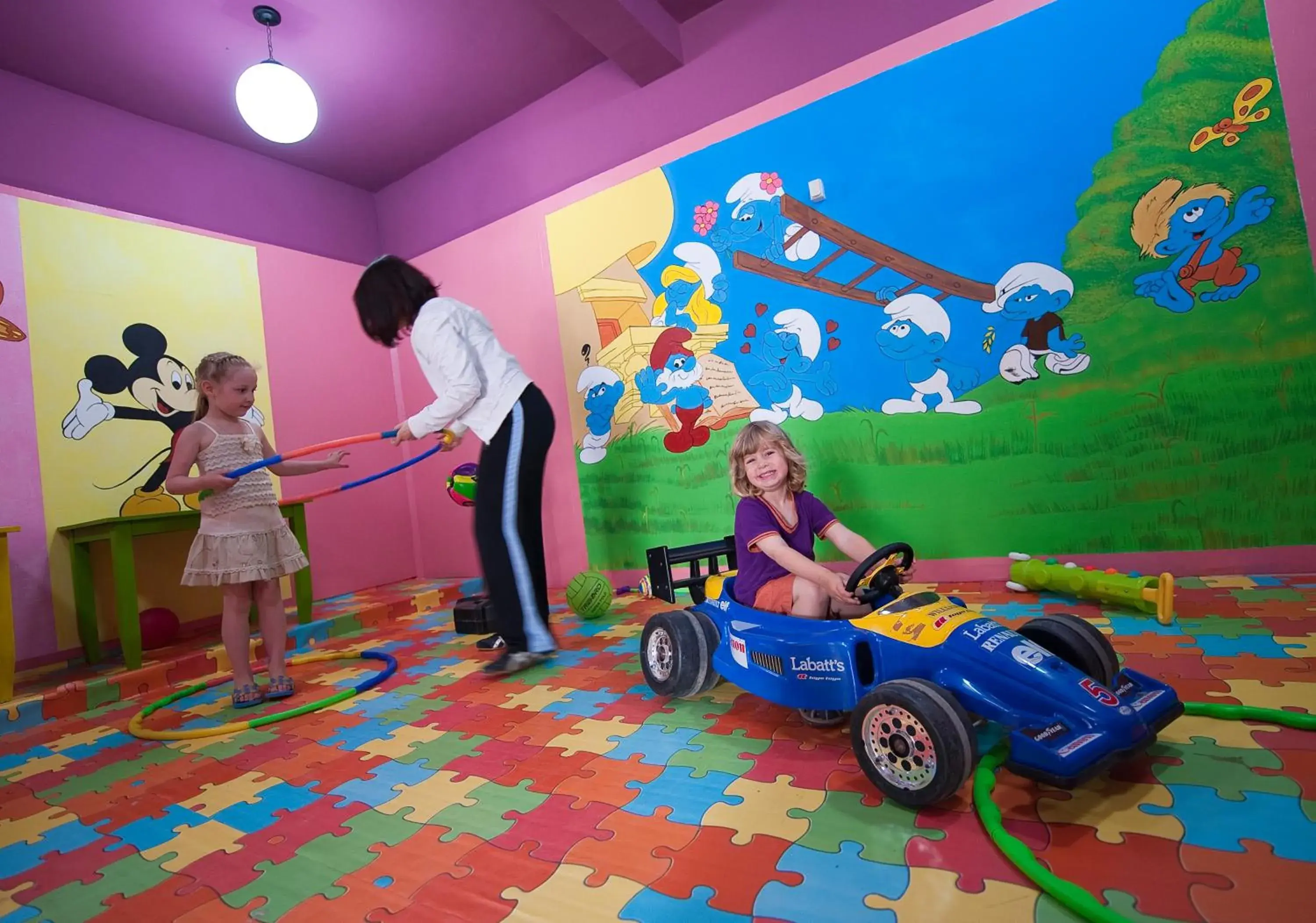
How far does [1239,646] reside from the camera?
2000 millimetres

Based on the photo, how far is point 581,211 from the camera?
13.9 feet

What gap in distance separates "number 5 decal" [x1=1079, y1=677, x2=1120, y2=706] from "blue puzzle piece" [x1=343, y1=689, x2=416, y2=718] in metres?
2.06

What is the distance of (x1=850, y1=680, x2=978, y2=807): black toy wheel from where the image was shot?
130 centimetres

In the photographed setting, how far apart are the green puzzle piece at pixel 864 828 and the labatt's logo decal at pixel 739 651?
46 cm

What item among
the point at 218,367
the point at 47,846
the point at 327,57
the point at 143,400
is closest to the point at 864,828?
the point at 47,846

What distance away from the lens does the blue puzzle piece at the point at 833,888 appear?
1104mm

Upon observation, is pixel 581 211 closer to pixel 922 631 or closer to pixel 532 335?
pixel 532 335

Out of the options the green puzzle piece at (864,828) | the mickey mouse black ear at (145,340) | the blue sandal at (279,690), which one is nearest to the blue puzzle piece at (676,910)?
the green puzzle piece at (864,828)

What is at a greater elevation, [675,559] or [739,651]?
[675,559]

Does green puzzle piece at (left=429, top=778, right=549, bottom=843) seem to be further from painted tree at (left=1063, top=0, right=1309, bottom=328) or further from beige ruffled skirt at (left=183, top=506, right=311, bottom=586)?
painted tree at (left=1063, top=0, right=1309, bottom=328)

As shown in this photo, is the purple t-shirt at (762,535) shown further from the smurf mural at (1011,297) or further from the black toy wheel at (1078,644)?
the smurf mural at (1011,297)

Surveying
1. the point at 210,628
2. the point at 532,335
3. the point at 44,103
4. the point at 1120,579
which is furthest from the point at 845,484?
the point at 44,103

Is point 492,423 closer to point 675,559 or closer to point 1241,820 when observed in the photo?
point 675,559

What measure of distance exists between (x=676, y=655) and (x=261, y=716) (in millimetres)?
1574
